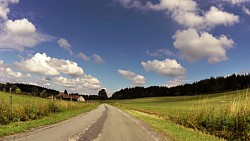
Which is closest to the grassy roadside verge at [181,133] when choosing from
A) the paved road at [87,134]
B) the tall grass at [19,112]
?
the paved road at [87,134]

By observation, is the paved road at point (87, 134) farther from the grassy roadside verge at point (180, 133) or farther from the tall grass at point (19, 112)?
the tall grass at point (19, 112)

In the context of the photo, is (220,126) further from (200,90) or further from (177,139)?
(200,90)

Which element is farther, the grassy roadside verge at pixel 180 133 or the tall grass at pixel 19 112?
the tall grass at pixel 19 112

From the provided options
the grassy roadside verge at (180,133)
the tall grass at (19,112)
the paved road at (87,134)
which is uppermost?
the tall grass at (19,112)

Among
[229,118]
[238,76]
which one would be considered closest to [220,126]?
[229,118]

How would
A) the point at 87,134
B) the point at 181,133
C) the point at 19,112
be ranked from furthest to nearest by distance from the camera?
the point at 19,112
the point at 181,133
the point at 87,134

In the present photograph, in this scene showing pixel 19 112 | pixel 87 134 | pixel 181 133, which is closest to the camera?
pixel 87 134

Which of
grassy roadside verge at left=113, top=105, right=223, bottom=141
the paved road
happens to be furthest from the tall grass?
grassy roadside verge at left=113, top=105, right=223, bottom=141

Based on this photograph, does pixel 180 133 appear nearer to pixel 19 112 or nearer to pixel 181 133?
pixel 181 133

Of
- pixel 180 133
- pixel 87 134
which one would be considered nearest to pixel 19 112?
pixel 87 134

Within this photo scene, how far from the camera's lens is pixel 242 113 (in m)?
16.1

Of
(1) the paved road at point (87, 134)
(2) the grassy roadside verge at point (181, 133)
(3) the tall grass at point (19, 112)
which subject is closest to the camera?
(1) the paved road at point (87, 134)

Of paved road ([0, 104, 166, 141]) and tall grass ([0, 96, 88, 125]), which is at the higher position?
tall grass ([0, 96, 88, 125])

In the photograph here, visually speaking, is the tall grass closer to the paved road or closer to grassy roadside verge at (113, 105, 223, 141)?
the paved road
